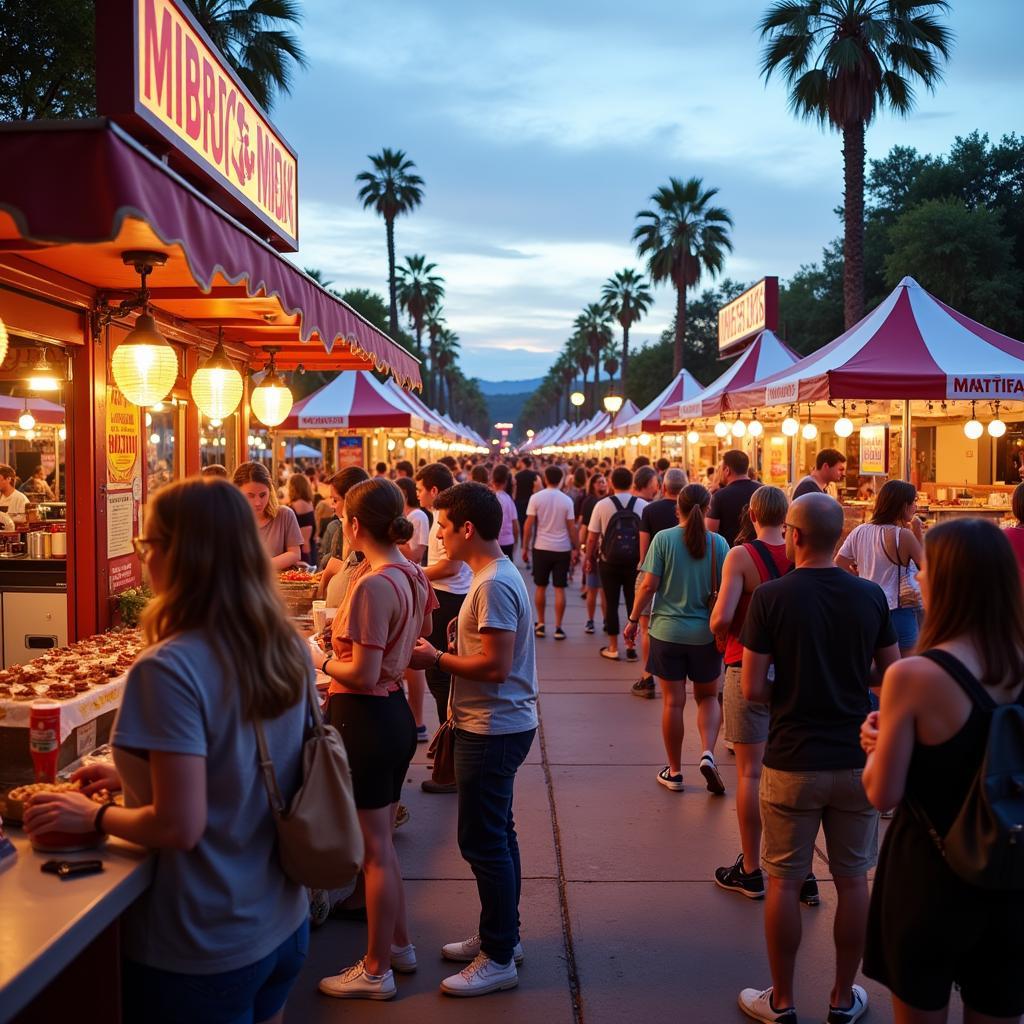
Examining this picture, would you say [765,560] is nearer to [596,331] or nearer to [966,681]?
[966,681]

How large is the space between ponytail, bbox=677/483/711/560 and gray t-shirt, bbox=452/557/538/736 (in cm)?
289

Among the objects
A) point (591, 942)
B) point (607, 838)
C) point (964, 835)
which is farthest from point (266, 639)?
point (607, 838)

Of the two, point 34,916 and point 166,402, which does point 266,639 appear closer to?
point 34,916

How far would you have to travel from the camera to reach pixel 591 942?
14.3 feet

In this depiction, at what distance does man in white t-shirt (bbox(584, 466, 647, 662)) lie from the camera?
10.1 meters

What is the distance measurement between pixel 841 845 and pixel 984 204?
132 ft

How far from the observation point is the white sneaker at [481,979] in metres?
3.85

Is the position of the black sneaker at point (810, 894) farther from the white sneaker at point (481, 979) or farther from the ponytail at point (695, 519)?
the ponytail at point (695, 519)

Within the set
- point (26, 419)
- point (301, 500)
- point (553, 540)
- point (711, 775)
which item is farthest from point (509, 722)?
point (26, 419)

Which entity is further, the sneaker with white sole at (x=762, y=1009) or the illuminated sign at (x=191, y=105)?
the illuminated sign at (x=191, y=105)

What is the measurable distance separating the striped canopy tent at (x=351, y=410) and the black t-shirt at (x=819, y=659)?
1394 centimetres

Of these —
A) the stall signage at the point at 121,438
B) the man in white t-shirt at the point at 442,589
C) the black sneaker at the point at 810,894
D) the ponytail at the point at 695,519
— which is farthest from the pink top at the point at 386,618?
the ponytail at the point at 695,519

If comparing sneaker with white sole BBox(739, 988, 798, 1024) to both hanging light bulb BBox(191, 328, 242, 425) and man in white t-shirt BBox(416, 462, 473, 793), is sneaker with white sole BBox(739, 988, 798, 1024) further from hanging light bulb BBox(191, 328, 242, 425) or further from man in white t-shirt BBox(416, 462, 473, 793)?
hanging light bulb BBox(191, 328, 242, 425)

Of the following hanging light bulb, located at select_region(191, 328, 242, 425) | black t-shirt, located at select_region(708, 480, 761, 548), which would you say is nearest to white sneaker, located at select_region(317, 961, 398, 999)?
hanging light bulb, located at select_region(191, 328, 242, 425)
